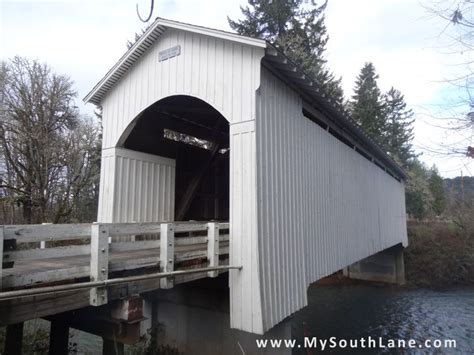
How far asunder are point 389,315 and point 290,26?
1661 centimetres

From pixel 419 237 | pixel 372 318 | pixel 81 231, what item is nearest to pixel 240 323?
pixel 81 231

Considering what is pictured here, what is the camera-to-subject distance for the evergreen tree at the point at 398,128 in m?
33.0

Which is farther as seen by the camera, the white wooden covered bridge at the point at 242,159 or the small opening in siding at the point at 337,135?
the small opening in siding at the point at 337,135

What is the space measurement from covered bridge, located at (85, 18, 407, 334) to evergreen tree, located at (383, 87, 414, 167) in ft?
81.4

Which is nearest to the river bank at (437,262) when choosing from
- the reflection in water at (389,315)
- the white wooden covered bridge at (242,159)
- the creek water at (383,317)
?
the creek water at (383,317)

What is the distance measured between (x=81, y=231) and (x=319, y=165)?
5245 millimetres

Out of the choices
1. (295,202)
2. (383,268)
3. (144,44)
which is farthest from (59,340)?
(383,268)

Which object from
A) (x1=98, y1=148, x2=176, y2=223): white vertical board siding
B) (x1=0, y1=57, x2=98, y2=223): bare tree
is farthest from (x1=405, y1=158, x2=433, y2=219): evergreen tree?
(x1=98, y1=148, x2=176, y2=223): white vertical board siding

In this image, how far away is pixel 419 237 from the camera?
23000 mm

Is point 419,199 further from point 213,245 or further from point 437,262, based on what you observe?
point 213,245

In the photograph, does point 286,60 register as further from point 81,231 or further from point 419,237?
point 419,237

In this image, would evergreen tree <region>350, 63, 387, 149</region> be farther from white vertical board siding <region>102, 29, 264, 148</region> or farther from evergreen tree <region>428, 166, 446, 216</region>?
white vertical board siding <region>102, 29, 264, 148</region>

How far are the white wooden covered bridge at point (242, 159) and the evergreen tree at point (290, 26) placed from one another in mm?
A: 12065

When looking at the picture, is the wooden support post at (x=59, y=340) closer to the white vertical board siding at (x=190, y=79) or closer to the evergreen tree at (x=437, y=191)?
the white vertical board siding at (x=190, y=79)
